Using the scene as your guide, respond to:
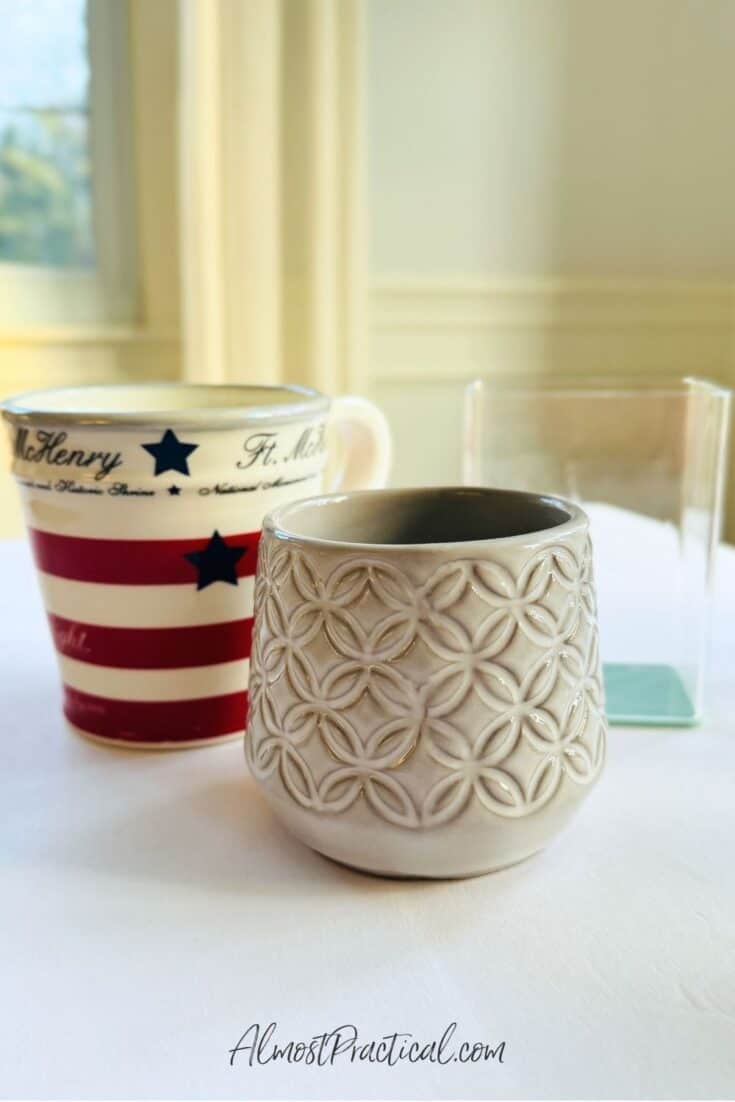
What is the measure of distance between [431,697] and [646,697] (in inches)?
7.7

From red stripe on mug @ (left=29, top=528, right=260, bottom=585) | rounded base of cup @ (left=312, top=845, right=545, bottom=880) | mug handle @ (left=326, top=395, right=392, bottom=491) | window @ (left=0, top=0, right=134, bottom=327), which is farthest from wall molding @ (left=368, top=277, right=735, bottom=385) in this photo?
rounded base of cup @ (left=312, top=845, right=545, bottom=880)

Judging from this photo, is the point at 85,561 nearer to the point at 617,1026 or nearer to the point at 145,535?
the point at 145,535

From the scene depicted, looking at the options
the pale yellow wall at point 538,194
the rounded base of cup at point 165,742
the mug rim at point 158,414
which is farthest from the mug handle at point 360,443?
the pale yellow wall at point 538,194

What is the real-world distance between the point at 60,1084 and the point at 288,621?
0.13 meters

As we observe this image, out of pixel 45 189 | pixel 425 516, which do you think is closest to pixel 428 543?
pixel 425 516

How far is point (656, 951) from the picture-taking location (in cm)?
25

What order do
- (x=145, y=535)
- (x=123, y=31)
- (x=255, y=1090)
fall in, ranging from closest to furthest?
1. (x=255, y=1090)
2. (x=145, y=535)
3. (x=123, y=31)

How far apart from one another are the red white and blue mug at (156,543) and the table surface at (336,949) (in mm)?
32

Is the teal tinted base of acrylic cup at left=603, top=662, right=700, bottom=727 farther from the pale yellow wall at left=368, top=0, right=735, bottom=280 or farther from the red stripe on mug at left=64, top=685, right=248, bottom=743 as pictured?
the pale yellow wall at left=368, top=0, right=735, bottom=280

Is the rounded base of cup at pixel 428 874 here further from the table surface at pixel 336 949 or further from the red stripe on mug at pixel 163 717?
the red stripe on mug at pixel 163 717

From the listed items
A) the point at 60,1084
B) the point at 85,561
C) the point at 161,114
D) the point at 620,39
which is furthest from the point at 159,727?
the point at 620,39

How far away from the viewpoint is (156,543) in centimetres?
36

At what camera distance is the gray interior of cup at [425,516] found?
1.11 ft

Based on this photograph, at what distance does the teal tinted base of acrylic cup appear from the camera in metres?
0.41
